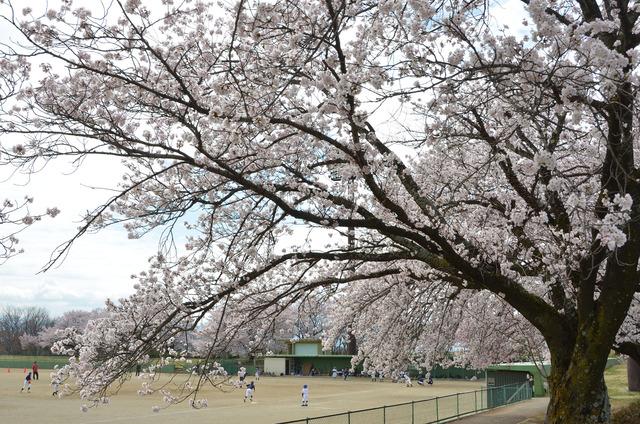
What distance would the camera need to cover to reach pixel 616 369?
42.7 m

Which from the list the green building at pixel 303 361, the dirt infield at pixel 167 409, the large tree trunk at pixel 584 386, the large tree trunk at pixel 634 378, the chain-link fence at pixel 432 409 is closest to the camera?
the large tree trunk at pixel 584 386

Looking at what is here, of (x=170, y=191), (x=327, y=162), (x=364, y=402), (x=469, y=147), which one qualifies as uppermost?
(x=469, y=147)

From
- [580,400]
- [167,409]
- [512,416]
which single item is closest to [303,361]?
[167,409]

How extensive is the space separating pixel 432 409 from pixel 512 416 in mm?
3536

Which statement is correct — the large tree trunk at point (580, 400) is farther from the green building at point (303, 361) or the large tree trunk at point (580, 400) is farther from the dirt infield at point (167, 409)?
the green building at point (303, 361)

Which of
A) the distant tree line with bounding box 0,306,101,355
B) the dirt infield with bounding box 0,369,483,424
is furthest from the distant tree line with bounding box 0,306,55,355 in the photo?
the dirt infield with bounding box 0,369,483,424

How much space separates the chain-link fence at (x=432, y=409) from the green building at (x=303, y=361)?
38.1 meters

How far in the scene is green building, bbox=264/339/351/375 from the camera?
2628 inches

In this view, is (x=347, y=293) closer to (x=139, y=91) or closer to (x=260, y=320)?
(x=260, y=320)

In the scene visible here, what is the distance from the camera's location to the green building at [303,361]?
66.8m

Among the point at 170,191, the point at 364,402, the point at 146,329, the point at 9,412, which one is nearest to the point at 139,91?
the point at 170,191

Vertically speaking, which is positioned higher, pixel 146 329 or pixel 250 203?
pixel 250 203

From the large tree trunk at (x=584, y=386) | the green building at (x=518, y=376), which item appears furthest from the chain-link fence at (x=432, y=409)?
the large tree trunk at (x=584, y=386)

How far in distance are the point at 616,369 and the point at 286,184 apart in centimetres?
4135
